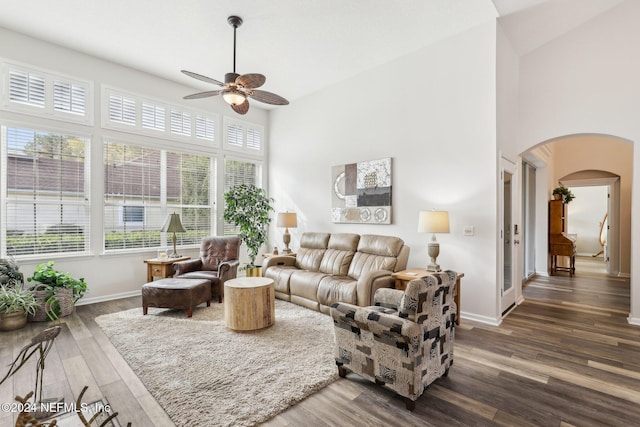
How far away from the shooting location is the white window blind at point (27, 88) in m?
4.14

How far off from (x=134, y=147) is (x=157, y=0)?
2.44 metres

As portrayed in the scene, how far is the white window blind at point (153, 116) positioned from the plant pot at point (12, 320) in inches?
121

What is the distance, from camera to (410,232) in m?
4.59

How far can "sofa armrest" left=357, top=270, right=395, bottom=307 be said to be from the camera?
363 cm

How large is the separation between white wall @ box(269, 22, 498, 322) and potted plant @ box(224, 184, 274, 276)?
3.62ft

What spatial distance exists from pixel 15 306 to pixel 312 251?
12.0 feet

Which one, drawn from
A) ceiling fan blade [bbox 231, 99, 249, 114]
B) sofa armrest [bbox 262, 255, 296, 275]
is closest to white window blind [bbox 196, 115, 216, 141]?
ceiling fan blade [bbox 231, 99, 249, 114]

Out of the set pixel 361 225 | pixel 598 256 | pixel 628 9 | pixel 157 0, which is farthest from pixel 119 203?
pixel 598 256

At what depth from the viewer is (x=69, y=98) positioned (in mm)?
4543

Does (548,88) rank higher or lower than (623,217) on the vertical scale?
higher

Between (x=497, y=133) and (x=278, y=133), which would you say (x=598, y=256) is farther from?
(x=278, y=133)

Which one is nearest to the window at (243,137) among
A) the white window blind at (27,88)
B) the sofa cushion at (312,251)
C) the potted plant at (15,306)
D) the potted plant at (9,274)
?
the sofa cushion at (312,251)

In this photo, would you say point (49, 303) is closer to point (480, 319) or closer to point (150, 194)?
point (150, 194)

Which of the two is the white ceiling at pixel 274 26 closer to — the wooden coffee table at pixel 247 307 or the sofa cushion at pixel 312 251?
the sofa cushion at pixel 312 251
